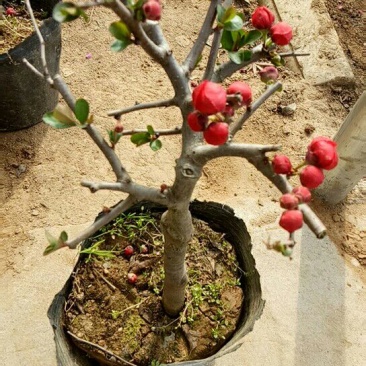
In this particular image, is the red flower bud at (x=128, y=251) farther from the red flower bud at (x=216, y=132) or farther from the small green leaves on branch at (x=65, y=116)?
the red flower bud at (x=216, y=132)

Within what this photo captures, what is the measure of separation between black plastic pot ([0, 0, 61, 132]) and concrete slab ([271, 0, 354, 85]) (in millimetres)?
1240

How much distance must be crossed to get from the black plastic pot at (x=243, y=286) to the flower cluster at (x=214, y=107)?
70 cm

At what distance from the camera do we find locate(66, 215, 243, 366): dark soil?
1340 mm

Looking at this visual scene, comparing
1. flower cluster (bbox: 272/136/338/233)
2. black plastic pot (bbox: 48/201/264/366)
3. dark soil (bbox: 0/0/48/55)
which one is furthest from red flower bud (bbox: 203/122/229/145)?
dark soil (bbox: 0/0/48/55)

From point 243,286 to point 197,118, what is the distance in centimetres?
84

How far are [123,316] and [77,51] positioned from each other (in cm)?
154

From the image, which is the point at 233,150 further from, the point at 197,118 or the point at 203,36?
the point at 203,36

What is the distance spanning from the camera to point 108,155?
0.95 m

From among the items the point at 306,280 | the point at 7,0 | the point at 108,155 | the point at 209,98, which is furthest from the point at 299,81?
the point at 209,98

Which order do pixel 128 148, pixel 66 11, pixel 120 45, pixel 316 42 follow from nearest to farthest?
pixel 66 11 → pixel 120 45 → pixel 128 148 → pixel 316 42

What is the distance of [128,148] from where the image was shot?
6.94 ft

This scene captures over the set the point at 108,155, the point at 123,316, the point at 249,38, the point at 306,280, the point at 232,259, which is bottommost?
the point at 306,280

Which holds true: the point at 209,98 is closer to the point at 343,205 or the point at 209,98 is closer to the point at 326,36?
the point at 343,205

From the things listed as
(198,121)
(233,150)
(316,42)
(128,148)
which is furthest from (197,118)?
(316,42)
